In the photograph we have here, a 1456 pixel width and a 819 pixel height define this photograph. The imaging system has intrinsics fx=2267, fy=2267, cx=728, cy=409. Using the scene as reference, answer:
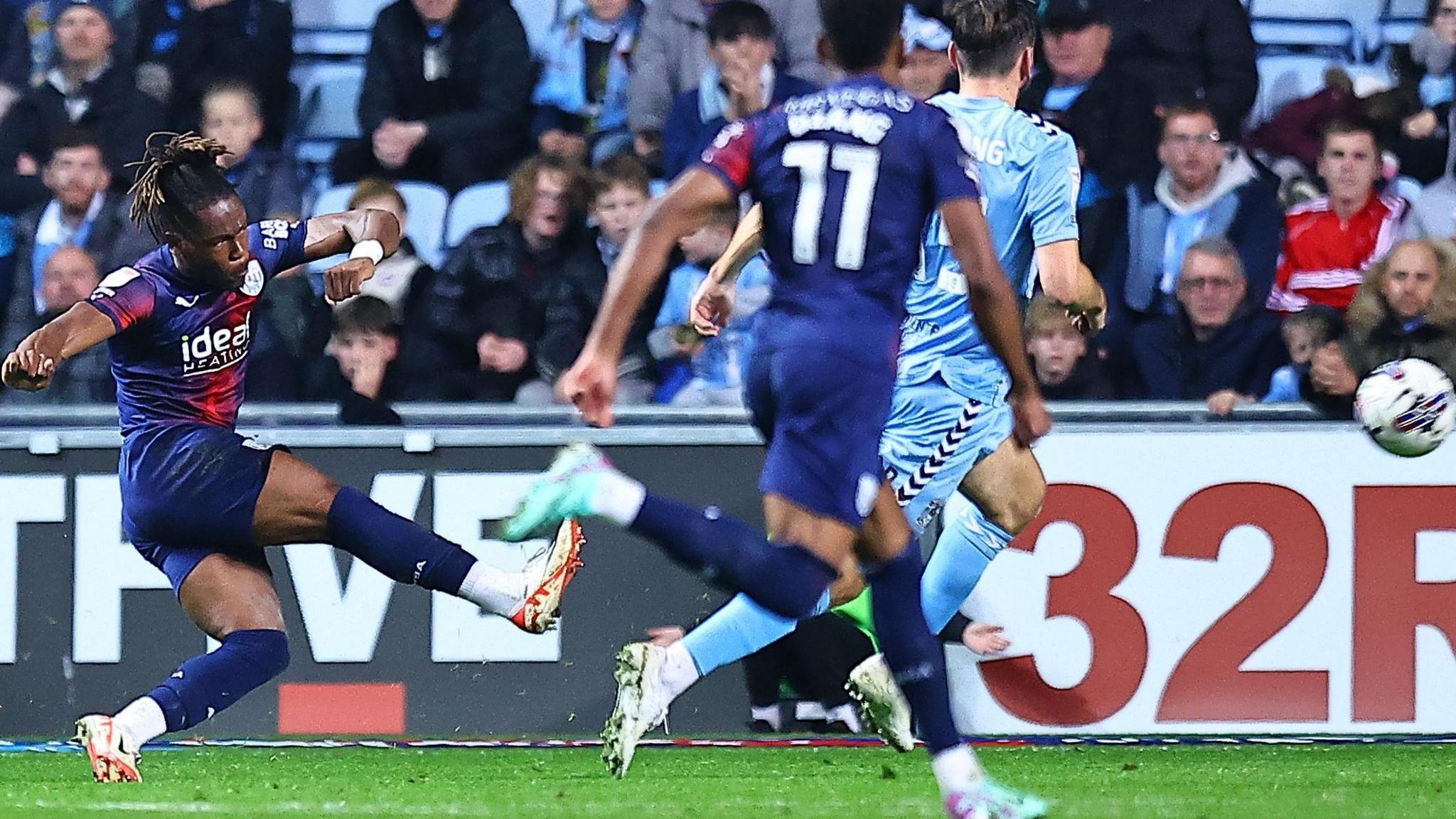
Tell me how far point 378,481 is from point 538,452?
0.60 metres

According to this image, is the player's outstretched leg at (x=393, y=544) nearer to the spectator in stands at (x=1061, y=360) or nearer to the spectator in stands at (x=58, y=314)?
the spectator in stands at (x=1061, y=360)

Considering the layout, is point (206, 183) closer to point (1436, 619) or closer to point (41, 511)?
point (41, 511)

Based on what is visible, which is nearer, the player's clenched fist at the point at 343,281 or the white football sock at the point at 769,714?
the player's clenched fist at the point at 343,281

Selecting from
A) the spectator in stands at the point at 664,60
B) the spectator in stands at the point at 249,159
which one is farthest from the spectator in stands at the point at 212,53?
the spectator in stands at the point at 664,60

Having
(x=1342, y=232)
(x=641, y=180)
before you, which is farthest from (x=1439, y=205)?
(x=641, y=180)

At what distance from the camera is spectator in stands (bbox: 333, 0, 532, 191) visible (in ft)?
33.3

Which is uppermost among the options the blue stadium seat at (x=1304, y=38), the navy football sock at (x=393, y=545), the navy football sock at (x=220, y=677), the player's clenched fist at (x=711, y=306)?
the blue stadium seat at (x=1304, y=38)

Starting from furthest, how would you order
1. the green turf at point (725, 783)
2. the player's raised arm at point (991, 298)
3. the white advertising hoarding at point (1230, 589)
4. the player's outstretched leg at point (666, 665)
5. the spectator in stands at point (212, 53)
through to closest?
the spectator in stands at point (212, 53) → the white advertising hoarding at point (1230, 589) → the green turf at point (725, 783) → the player's outstretched leg at point (666, 665) → the player's raised arm at point (991, 298)

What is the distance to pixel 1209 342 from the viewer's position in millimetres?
8852

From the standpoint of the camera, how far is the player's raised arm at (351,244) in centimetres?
651

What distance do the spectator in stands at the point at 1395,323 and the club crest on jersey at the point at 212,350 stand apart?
4.01 meters

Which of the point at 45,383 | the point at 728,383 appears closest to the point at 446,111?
the point at 728,383

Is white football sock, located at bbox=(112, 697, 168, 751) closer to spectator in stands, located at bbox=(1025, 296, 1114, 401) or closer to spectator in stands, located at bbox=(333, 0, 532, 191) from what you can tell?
spectator in stands, located at bbox=(1025, 296, 1114, 401)

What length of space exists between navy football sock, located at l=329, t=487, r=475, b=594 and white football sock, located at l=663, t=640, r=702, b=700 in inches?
50.4
